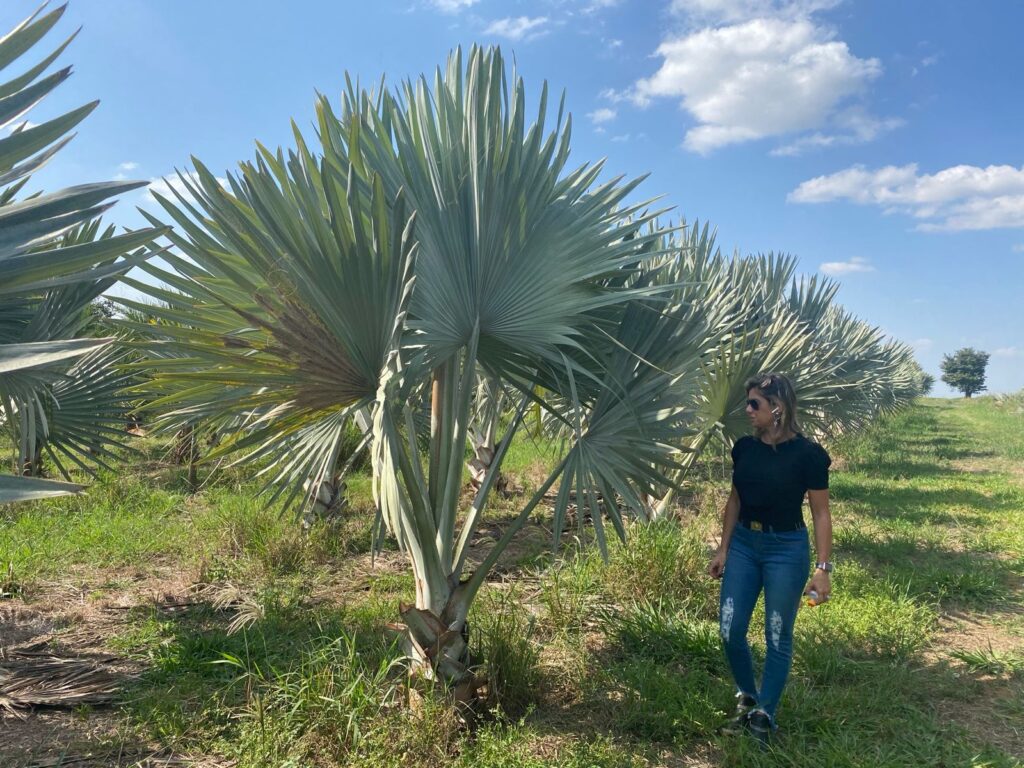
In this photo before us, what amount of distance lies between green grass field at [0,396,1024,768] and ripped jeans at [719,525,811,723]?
0.32m

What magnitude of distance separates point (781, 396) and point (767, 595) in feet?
3.09

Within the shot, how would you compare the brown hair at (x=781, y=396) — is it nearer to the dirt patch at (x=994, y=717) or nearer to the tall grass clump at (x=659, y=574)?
the dirt patch at (x=994, y=717)

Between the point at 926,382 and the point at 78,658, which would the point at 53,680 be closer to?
the point at 78,658

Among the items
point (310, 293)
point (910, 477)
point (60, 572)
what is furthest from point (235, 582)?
point (910, 477)

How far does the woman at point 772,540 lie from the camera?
315 cm

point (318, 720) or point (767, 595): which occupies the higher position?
point (767, 595)

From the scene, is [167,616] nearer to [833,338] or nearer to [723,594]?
[723,594]

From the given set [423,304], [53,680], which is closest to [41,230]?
[423,304]

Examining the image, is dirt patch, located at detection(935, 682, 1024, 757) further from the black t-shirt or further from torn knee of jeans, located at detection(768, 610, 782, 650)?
the black t-shirt

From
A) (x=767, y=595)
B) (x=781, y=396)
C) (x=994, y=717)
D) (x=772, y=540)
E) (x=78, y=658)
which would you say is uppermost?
(x=781, y=396)

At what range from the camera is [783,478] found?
316cm

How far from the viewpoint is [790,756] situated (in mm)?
3145

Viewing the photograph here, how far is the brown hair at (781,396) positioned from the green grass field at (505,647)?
152 cm

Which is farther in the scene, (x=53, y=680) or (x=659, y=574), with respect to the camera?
(x=659, y=574)
